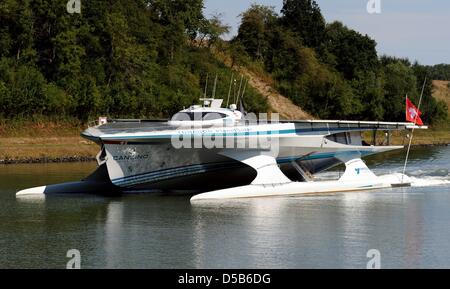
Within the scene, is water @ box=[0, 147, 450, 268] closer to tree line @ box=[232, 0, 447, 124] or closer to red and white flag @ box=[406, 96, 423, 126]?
red and white flag @ box=[406, 96, 423, 126]

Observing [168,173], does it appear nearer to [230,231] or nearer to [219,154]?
[219,154]

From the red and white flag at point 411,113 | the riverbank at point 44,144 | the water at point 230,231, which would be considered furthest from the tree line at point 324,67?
the water at point 230,231

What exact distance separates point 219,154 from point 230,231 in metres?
8.06

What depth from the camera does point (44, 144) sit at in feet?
168

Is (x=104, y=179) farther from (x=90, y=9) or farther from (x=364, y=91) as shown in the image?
(x=364, y=91)

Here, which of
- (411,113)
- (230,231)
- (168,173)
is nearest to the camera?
(230,231)

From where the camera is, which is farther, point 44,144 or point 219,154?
point 44,144

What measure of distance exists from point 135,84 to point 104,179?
2765 cm

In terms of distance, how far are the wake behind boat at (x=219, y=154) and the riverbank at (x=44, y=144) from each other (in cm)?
1465

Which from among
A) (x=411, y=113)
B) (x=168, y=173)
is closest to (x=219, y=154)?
(x=168, y=173)

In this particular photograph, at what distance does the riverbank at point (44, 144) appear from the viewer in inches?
1877

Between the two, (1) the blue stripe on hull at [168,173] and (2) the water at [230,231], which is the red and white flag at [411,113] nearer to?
(2) the water at [230,231]

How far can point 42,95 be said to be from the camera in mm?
54062

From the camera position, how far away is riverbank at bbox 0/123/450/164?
47.7m
